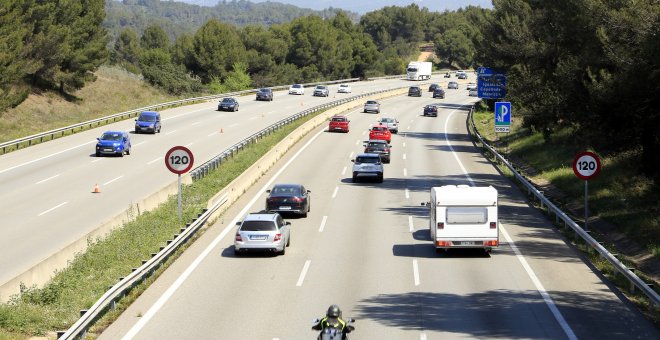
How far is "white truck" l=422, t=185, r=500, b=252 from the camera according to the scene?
1100 inches

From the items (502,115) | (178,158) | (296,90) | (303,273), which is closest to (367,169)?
(502,115)

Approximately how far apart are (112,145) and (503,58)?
31.7 metres

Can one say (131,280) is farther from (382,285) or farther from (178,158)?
(178,158)

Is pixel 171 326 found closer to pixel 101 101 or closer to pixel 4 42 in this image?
pixel 4 42

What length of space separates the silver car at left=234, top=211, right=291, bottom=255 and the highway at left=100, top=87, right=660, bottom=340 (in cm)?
40

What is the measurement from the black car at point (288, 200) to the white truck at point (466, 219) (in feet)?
29.9

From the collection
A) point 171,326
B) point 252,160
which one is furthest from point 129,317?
point 252,160

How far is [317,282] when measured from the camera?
25.0 metres

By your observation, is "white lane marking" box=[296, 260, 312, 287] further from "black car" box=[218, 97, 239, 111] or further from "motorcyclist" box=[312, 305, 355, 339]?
"black car" box=[218, 97, 239, 111]

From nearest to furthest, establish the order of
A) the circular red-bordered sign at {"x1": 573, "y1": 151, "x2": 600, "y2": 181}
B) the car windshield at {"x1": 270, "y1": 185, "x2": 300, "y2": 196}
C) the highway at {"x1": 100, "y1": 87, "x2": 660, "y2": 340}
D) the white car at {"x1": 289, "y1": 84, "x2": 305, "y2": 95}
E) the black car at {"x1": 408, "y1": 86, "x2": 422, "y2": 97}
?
the highway at {"x1": 100, "y1": 87, "x2": 660, "y2": 340} → the circular red-bordered sign at {"x1": 573, "y1": 151, "x2": 600, "y2": 181} → the car windshield at {"x1": 270, "y1": 185, "x2": 300, "y2": 196} → the white car at {"x1": 289, "y1": 84, "x2": 305, "y2": 95} → the black car at {"x1": 408, "y1": 86, "x2": 422, "y2": 97}

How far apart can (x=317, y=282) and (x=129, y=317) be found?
5852mm

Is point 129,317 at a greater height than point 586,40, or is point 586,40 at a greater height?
point 586,40

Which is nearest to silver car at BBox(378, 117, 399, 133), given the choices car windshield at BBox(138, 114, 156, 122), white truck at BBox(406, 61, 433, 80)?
car windshield at BBox(138, 114, 156, 122)

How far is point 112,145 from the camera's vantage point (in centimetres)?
5609
